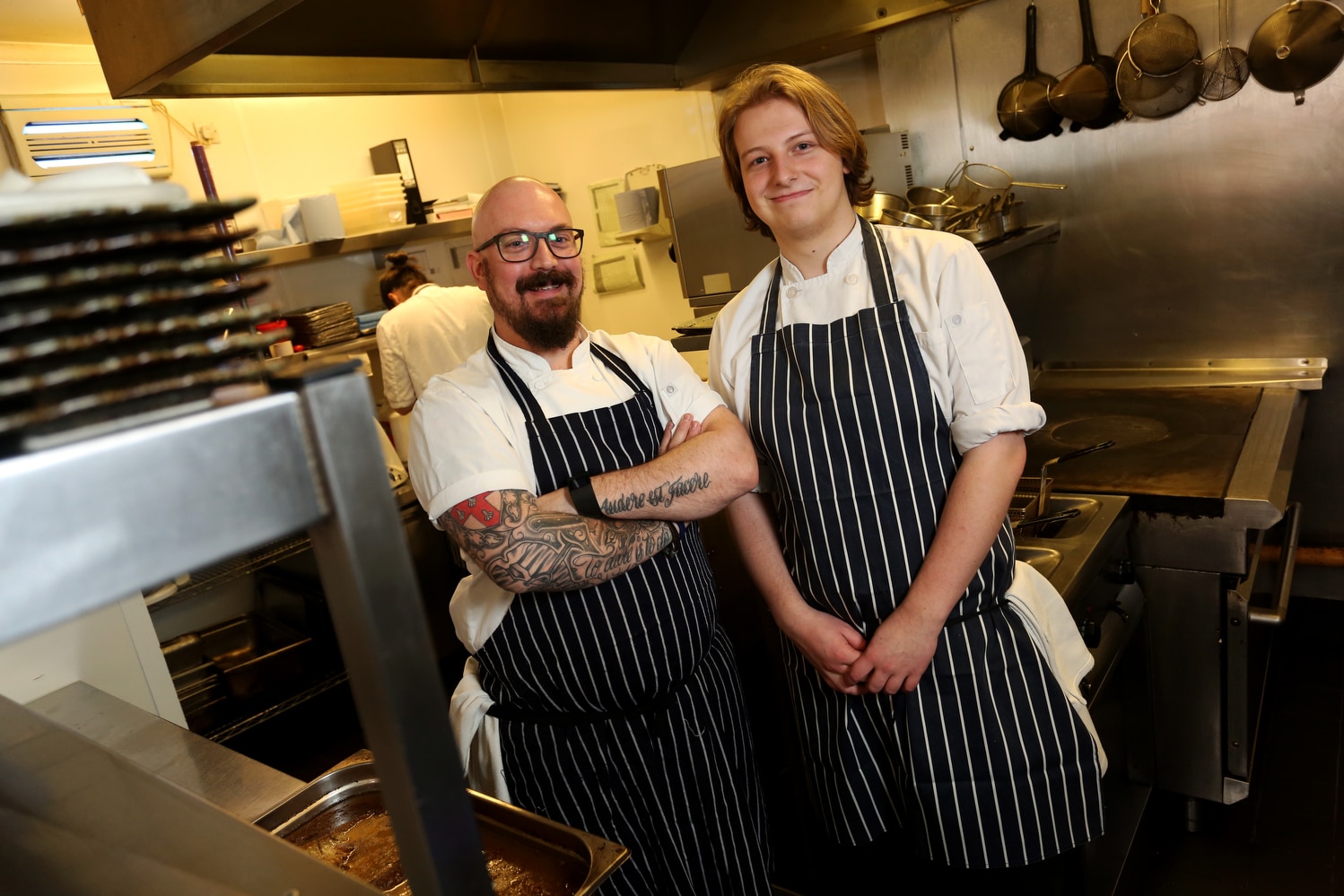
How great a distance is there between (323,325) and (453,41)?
2138 mm

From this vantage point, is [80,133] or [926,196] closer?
[926,196]

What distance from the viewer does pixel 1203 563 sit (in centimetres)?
218

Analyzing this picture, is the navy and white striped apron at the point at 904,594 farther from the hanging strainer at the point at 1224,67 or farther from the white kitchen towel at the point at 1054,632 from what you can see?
the hanging strainer at the point at 1224,67

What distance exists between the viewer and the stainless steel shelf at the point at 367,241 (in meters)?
4.26

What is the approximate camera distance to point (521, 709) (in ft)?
5.45

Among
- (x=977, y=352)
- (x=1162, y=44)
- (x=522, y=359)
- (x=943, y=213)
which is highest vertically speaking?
(x=1162, y=44)

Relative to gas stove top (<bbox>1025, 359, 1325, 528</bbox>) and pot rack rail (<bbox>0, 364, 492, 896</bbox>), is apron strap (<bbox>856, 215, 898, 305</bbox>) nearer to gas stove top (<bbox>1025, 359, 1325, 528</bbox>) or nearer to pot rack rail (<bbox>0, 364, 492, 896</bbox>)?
gas stove top (<bbox>1025, 359, 1325, 528</bbox>)

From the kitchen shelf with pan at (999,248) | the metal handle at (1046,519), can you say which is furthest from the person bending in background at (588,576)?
the kitchen shelf with pan at (999,248)

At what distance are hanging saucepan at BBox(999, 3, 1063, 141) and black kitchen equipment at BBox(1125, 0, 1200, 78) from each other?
0.30 m

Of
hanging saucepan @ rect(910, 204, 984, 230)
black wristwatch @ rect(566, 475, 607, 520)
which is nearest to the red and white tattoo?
black wristwatch @ rect(566, 475, 607, 520)

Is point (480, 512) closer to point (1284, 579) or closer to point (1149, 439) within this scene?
point (1149, 439)

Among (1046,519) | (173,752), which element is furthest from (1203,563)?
(173,752)

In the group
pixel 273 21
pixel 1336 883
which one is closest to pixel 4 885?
pixel 273 21

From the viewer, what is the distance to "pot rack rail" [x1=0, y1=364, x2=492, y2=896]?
322 millimetres
